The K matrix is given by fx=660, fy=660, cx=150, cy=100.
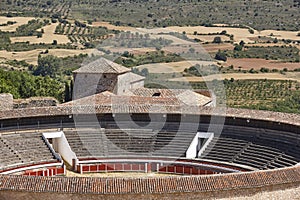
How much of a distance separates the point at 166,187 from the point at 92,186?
9.26 ft

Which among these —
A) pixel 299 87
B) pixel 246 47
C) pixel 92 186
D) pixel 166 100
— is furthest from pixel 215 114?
pixel 246 47

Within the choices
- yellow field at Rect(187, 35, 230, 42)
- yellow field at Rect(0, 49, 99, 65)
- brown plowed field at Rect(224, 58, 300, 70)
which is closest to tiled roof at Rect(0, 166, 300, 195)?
brown plowed field at Rect(224, 58, 300, 70)

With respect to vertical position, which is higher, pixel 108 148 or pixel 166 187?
pixel 166 187

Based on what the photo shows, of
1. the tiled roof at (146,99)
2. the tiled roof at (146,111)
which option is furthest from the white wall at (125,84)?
the tiled roof at (146,111)

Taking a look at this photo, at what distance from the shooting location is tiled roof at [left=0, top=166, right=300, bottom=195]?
987 inches

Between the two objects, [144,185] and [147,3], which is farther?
[147,3]

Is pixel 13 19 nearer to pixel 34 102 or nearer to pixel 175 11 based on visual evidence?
pixel 175 11

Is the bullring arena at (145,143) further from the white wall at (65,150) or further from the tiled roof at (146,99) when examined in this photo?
the tiled roof at (146,99)

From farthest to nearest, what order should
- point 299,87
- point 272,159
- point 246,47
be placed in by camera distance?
1. point 246,47
2. point 299,87
3. point 272,159

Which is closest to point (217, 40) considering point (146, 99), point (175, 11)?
point (175, 11)

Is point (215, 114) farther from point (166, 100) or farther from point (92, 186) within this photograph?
point (92, 186)

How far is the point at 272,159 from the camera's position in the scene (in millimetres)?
34781

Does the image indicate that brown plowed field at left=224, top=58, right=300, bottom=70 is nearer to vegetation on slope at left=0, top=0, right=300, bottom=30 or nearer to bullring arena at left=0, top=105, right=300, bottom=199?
vegetation on slope at left=0, top=0, right=300, bottom=30

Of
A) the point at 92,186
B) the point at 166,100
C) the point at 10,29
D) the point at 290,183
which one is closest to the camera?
the point at 92,186
